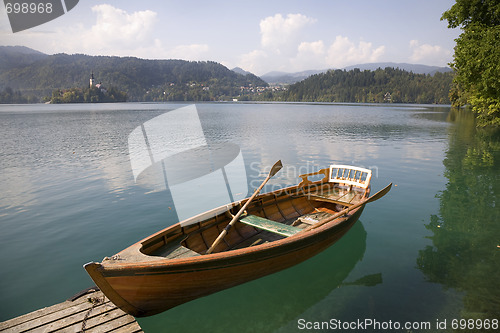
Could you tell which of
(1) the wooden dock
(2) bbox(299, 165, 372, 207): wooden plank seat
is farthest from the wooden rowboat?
(1) the wooden dock

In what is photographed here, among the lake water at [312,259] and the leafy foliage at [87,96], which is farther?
the leafy foliage at [87,96]

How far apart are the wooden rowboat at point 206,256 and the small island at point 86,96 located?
171 meters

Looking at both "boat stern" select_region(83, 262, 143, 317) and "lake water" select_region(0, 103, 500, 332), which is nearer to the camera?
"boat stern" select_region(83, 262, 143, 317)

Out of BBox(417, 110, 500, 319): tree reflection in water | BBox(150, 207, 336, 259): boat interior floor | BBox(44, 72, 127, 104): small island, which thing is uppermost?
BBox(44, 72, 127, 104): small island

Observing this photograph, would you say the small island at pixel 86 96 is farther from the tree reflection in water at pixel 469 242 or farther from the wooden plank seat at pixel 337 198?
the tree reflection in water at pixel 469 242

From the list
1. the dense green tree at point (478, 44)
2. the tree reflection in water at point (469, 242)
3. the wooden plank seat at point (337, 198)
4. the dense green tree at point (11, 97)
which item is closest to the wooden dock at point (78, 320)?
the tree reflection in water at point (469, 242)

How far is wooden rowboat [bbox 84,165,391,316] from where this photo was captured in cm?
584

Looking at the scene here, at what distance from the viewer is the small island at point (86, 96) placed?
149m

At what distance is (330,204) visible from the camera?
12.3 meters

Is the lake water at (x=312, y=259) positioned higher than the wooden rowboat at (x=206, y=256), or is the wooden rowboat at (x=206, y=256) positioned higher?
the wooden rowboat at (x=206, y=256)

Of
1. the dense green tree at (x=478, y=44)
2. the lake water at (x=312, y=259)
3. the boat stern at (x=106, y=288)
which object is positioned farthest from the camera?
the dense green tree at (x=478, y=44)

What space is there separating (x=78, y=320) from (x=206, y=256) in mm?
2863

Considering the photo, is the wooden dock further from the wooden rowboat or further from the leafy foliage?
the leafy foliage

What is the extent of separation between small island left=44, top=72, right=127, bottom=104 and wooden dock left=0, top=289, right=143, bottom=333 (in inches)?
6753
